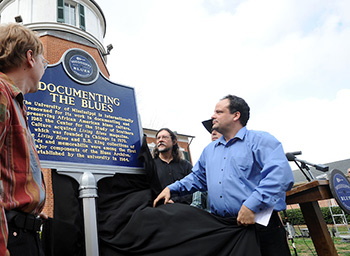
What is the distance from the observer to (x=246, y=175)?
89.0 inches

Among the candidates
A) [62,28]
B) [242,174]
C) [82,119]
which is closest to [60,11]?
[62,28]

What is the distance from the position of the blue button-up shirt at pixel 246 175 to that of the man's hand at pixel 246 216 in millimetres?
39

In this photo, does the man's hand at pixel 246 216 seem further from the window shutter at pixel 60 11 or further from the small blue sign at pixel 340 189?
the window shutter at pixel 60 11

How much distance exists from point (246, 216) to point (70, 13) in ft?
42.2

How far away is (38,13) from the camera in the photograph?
10898mm

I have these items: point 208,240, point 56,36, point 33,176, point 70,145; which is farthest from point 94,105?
point 56,36

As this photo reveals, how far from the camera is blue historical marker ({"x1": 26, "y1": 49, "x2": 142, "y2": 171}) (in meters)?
2.65

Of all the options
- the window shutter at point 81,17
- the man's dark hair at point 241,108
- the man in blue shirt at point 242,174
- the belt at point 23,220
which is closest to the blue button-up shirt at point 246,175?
the man in blue shirt at point 242,174

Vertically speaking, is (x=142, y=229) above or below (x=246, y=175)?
below

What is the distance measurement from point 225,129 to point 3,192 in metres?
2.03

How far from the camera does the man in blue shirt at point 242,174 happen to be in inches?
77.4

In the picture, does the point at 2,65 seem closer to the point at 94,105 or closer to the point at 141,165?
the point at 94,105

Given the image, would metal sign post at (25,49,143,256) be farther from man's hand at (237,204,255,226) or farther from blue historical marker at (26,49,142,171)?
man's hand at (237,204,255,226)

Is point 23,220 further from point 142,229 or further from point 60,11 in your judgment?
point 60,11
